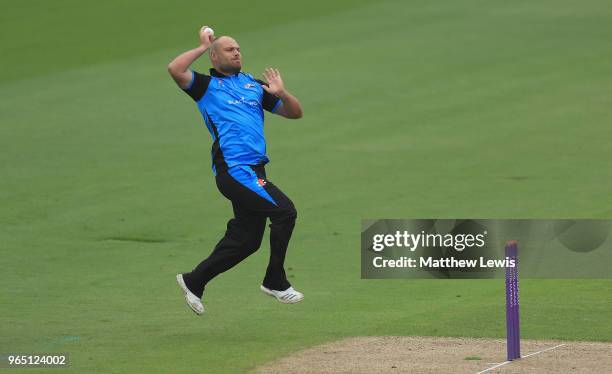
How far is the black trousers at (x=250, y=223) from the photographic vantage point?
11.0 m

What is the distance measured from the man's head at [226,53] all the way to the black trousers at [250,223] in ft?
2.91

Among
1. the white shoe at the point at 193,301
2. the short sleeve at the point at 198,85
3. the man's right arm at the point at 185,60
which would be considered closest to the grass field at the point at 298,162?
the white shoe at the point at 193,301

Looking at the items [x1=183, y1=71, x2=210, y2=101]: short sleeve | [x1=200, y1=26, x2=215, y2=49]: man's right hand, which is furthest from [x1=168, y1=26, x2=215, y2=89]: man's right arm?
[x1=183, y1=71, x2=210, y2=101]: short sleeve

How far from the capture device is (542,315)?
12180mm

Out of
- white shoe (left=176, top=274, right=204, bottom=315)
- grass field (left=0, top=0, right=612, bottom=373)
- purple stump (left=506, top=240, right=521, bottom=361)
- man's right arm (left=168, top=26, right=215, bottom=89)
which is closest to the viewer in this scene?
purple stump (left=506, top=240, right=521, bottom=361)

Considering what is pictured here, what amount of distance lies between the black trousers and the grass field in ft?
1.87

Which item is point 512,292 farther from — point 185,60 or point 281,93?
point 185,60

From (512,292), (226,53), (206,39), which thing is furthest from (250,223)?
(512,292)

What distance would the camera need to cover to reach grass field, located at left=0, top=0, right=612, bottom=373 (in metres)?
12.0

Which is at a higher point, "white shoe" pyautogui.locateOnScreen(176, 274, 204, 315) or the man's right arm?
the man's right arm

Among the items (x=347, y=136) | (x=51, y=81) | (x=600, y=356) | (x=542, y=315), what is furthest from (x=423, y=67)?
(x=600, y=356)

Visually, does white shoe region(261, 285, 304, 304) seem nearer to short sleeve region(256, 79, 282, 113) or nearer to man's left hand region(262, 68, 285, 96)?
short sleeve region(256, 79, 282, 113)

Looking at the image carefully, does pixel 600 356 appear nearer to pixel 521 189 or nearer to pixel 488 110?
pixel 521 189

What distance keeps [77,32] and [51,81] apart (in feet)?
13.4
